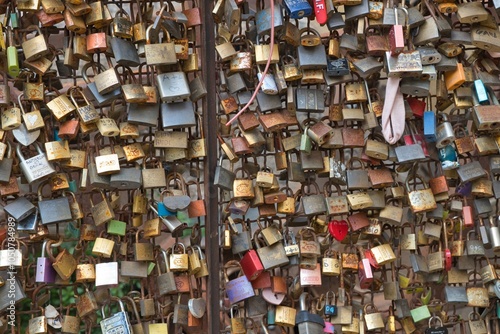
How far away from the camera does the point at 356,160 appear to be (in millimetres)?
3816

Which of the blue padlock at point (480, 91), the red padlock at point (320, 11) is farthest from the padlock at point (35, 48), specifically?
the blue padlock at point (480, 91)

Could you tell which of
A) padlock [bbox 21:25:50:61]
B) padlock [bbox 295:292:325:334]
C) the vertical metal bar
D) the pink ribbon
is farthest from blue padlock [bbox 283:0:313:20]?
padlock [bbox 295:292:325:334]

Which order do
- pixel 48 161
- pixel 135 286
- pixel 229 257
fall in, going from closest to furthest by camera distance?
1. pixel 48 161
2. pixel 229 257
3. pixel 135 286

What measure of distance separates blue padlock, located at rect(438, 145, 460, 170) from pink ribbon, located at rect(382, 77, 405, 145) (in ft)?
0.78

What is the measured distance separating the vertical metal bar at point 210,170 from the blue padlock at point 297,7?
0.33m

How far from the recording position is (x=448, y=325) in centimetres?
385

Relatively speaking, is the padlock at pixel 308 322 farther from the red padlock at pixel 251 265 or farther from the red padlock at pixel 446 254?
the red padlock at pixel 446 254

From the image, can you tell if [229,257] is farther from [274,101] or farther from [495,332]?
[495,332]

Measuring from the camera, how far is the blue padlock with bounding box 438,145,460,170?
3.72 m

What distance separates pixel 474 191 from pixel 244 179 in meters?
0.97

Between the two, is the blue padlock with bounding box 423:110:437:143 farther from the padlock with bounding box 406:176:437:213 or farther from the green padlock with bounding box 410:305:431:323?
the green padlock with bounding box 410:305:431:323

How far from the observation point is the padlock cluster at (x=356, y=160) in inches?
144

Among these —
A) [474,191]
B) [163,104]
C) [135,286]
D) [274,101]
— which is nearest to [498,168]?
[474,191]

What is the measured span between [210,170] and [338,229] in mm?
594
